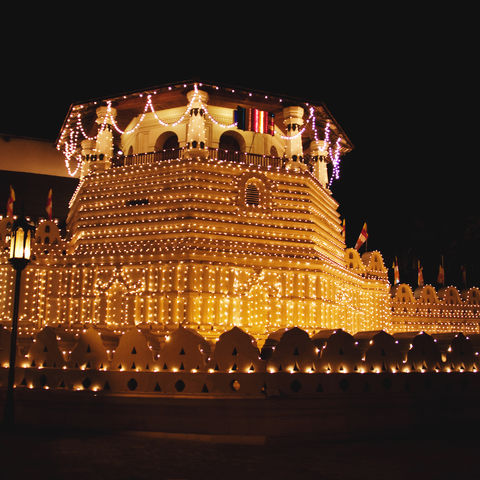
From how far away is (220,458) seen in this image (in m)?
10.8

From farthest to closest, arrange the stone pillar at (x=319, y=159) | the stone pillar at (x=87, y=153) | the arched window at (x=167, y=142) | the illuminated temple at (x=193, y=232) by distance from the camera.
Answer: the stone pillar at (x=319, y=159)
the stone pillar at (x=87, y=153)
the arched window at (x=167, y=142)
the illuminated temple at (x=193, y=232)

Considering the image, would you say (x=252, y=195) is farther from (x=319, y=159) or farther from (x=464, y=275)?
(x=464, y=275)

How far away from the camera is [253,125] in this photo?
23.9m

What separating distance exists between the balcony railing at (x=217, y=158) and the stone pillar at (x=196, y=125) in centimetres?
86

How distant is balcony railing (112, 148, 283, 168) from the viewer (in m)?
25.0

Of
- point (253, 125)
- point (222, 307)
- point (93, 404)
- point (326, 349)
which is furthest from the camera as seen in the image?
point (253, 125)

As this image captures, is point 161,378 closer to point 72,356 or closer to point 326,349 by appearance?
point 72,356

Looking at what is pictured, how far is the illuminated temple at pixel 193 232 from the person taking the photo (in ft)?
72.7

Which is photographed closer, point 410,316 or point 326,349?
point 326,349

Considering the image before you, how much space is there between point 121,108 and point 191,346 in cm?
1559

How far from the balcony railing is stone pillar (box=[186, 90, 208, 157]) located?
2.81ft

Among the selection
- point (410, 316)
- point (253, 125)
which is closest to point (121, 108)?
point (253, 125)

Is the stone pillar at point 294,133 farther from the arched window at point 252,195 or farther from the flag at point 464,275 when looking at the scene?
the flag at point 464,275

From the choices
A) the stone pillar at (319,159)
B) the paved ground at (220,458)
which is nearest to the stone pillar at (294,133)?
the stone pillar at (319,159)
